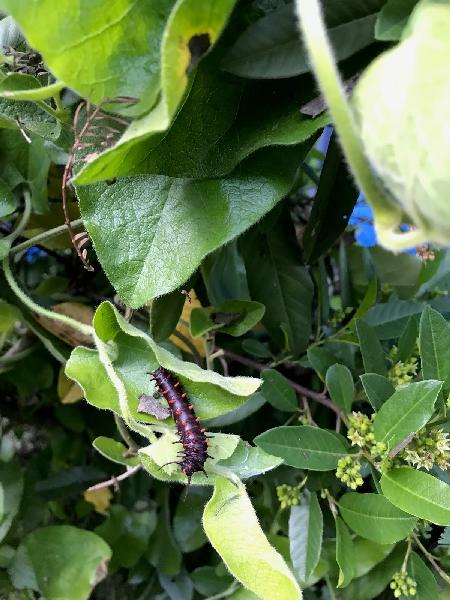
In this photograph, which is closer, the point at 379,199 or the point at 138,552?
the point at 379,199

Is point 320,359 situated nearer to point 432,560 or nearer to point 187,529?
point 432,560

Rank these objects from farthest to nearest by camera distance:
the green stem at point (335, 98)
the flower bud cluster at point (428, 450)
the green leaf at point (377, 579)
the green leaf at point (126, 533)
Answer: the green leaf at point (126, 533) < the green leaf at point (377, 579) < the flower bud cluster at point (428, 450) < the green stem at point (335, 98)

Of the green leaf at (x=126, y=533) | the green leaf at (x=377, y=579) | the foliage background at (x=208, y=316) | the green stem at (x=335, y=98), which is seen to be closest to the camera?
the green stem at (x=335, y=98)

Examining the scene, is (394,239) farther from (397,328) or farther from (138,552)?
(138,552)

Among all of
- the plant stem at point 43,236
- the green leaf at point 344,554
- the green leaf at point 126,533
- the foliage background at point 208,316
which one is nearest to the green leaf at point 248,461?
the foliage background at point 208,316

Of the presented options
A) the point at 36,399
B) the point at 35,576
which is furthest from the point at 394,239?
the point at 36,399

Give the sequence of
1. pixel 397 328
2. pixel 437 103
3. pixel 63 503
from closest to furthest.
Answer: pixel 437 103, pixel 397 328, pixel 63 503

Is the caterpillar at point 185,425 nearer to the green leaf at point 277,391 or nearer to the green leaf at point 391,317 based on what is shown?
the green leaf at point 277,391
